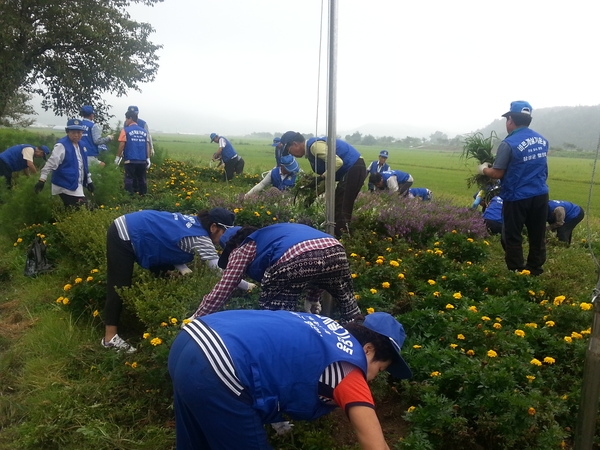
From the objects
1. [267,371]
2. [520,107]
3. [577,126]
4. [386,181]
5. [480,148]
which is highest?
[520,107]

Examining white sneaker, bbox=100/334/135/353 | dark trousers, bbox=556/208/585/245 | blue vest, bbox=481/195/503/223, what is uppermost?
blue vest, bbox=481/195/503/223

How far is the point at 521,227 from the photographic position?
545 cm

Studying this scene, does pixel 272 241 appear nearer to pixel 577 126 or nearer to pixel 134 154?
pixel 577 126

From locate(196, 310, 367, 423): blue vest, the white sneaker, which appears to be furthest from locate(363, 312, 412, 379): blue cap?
the white sneaker

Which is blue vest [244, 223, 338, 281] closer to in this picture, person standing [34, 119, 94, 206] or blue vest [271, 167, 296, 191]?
person standing [34, 119, 94, 206]

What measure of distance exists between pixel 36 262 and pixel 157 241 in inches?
108

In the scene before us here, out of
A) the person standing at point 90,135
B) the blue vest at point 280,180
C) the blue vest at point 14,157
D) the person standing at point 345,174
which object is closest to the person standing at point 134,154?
the person standing at point 90,135

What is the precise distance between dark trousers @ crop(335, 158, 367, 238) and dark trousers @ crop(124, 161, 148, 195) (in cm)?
455

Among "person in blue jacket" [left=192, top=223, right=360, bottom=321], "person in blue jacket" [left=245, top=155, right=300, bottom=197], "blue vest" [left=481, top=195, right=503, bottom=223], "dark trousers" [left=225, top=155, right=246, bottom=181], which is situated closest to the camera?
"person in blue jacket" [left=192, top=223, right=360, bottom=321]

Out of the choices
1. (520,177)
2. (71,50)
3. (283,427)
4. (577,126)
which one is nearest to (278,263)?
(283,427)

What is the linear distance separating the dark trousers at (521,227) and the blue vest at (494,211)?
2.18 m

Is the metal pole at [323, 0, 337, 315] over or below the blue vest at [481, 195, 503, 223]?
over

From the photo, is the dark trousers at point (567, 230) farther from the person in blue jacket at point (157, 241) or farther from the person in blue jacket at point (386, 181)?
the person in blue jacket at point (157, 241)

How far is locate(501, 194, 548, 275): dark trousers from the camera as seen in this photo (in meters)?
5.37
